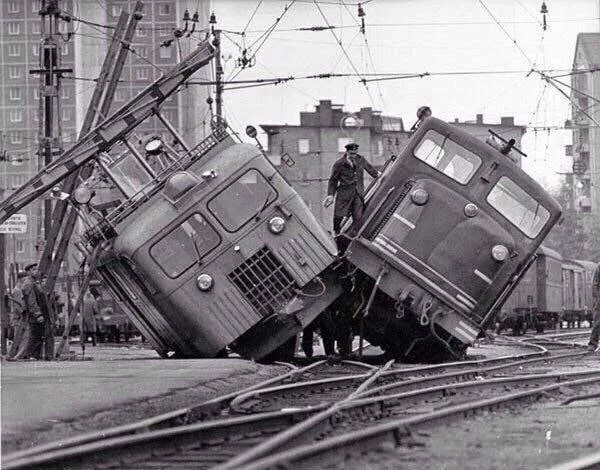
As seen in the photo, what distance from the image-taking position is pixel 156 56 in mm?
135625

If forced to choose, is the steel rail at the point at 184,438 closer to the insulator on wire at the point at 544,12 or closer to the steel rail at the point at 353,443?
the steel rail at the point at 353,443

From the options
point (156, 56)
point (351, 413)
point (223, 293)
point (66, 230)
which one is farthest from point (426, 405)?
point (156, 56)

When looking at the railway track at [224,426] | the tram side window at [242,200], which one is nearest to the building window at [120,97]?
the tram side window at [242,200]

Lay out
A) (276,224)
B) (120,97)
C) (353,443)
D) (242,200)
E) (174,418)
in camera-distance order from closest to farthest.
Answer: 1. (353,443)
2. (174,418)
3. (276,224)
4. (242,200)
5. (120,97)

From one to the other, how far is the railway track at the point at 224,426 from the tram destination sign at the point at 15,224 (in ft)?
27.6

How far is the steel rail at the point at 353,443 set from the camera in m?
7.10

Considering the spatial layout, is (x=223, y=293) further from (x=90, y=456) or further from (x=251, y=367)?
(x=90, y=456)

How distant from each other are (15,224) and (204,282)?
222 inches

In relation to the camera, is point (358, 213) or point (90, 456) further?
point (358, 213)

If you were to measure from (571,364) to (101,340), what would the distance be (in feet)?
86.0

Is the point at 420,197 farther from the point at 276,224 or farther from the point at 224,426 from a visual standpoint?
the point at 224,426

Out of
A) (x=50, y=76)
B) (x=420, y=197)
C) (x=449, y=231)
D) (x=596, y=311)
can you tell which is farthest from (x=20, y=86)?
(x=449, y=231)

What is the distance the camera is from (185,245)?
1867 centimetres

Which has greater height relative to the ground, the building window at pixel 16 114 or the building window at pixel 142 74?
the building window at pixel 142 74
